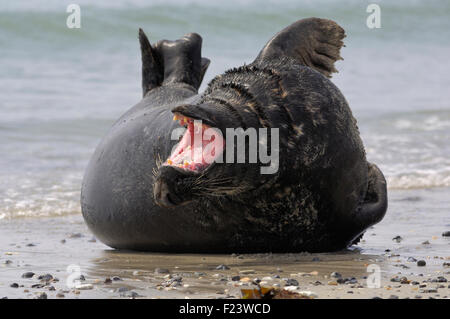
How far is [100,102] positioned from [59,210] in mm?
6865

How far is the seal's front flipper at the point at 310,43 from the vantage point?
20.7ft

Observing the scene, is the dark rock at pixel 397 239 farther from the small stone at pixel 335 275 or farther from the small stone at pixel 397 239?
the small stone at pixel 335 275

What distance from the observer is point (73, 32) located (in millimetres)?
20469

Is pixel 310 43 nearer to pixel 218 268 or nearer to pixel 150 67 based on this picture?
pixel 150 67

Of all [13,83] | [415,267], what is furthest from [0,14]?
[415,267]

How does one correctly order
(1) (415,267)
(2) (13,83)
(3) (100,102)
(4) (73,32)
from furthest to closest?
1. (4) (73,32)
2. (2) (13,83)
3. (3) (100,102)
4. (1) (415,267)

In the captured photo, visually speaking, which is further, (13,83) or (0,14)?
Answer: (0,14)

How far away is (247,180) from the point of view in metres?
4.74

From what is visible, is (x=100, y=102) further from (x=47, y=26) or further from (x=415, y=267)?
(x=415, y=267)

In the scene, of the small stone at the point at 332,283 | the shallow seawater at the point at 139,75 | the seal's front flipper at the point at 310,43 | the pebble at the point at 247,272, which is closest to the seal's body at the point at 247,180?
the pebble at the point at 247,272

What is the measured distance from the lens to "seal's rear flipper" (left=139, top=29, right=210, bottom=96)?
7270 millimetres

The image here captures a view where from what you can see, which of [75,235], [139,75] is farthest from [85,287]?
[139,75]

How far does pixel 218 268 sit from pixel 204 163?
2.56 feet

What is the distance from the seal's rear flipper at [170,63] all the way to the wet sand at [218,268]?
147cm
